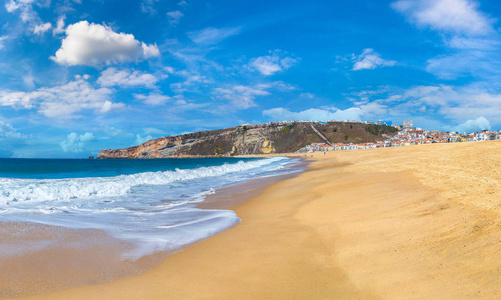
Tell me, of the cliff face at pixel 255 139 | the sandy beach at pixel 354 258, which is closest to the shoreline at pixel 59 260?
the sandy beach at pixel 354 258

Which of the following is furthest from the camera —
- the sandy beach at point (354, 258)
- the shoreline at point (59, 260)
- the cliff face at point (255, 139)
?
the cliff face at point (255, 139)

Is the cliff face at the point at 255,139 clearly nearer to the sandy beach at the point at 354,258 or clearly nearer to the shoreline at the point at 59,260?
the sandy beach at the point at 354,258

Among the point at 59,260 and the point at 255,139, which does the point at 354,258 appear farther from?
the point at 255,139

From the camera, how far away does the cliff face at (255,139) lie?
13375 cm

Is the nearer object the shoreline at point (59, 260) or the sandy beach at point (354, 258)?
the sandy beach at point (354, 258)

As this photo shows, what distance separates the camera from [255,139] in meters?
144

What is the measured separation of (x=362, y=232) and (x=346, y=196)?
12.1 ft

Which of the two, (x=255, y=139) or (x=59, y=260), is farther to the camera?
(x=255, y=139)

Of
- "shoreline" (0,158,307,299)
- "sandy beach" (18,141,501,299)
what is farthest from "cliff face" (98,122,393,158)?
"shoreline" (0,158,307,299)

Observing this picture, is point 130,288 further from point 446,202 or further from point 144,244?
point 446,202

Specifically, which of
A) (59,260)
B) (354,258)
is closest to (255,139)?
(59,260)

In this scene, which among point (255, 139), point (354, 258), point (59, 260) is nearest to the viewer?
point (354, 258)

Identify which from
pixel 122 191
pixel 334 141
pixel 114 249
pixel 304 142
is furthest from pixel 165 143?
pixel 114 249

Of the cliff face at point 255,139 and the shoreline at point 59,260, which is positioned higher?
the cliff face at point 255,139
